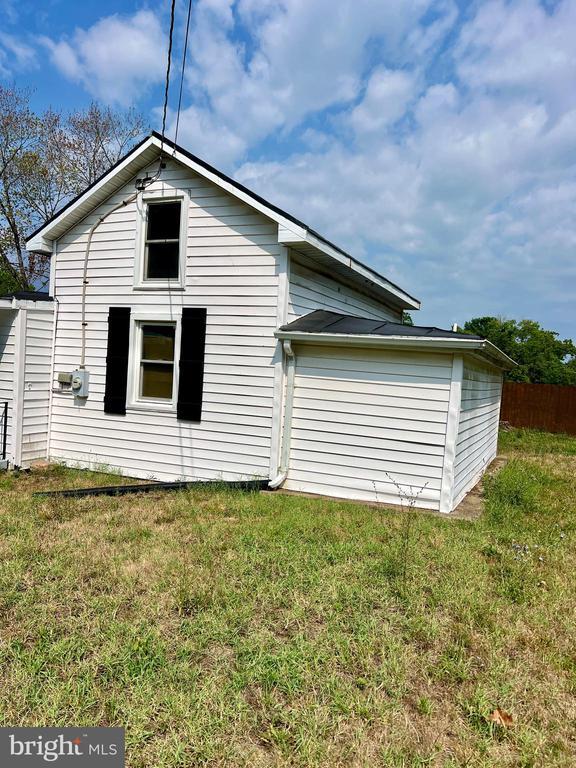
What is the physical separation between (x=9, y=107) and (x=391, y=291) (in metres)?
19.1

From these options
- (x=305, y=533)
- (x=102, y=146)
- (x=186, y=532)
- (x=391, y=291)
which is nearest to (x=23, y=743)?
(x=186, y=532)

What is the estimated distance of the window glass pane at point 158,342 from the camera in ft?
26.0

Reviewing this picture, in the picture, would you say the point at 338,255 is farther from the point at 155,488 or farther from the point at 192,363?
the point at 155,488

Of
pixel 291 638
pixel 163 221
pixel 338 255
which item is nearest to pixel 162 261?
pixel 163 221

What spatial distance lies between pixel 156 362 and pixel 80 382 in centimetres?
145

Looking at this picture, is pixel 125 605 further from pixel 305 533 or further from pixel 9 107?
pixel 9 107

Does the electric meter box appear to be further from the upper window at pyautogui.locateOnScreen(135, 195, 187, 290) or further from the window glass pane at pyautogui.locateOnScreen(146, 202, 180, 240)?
the window glass pane at pyautogui.locateOnScreen(146, 202, 180, 240)

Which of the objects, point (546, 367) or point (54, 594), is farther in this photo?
point (546, 367)

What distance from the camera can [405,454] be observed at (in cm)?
654

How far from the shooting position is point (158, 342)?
802 centimetres

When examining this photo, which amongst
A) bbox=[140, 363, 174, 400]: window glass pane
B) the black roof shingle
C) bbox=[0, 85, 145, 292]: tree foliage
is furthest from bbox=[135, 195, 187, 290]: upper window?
bbox=[0, 85, 145, 292]: tree foliage

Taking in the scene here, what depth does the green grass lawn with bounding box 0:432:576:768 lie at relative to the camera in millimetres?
2297

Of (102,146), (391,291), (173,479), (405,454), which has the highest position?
(102,146)

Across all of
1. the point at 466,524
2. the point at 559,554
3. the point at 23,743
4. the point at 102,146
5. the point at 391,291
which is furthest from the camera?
the point at 102,146
